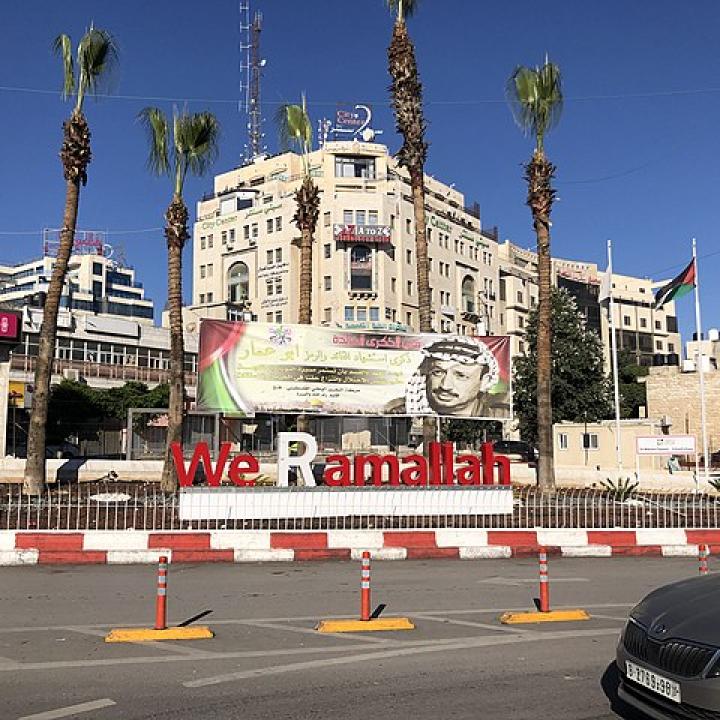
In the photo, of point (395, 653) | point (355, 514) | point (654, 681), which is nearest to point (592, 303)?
point (355, 514)

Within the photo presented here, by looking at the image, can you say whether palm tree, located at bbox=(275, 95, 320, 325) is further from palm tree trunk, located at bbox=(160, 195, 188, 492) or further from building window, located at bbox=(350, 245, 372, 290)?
building window, located at bbox=(350, 245, 372, 290)

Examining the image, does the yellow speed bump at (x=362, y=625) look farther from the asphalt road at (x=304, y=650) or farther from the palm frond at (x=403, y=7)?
the palm frond at (x=403, y=7)

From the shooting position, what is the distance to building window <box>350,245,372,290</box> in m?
83.6

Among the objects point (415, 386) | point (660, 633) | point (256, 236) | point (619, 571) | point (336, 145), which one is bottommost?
point (619, 571)

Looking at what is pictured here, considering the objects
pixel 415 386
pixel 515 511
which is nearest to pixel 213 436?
pixel 415 386

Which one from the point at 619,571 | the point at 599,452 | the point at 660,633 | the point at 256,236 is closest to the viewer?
the point at 660,633

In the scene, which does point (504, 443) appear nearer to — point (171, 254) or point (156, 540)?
point (171, 254)

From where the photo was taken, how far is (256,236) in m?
90.3

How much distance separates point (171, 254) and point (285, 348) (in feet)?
19.7

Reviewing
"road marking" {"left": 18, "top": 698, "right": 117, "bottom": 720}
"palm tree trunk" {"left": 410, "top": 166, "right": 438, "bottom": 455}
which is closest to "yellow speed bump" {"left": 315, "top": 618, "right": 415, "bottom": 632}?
A: "road marking" {"left": 18, "top": 698, "right": 117, "bottom": 720}

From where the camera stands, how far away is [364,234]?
8306cm

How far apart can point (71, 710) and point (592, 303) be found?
372ft

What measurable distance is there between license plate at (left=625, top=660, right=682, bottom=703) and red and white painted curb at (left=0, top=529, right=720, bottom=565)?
1023 centimetres

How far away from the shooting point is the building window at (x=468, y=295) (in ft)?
309
